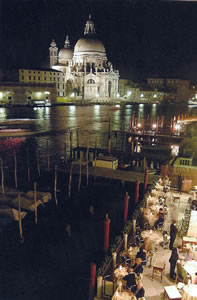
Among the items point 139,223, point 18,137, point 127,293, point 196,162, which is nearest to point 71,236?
point 139,223

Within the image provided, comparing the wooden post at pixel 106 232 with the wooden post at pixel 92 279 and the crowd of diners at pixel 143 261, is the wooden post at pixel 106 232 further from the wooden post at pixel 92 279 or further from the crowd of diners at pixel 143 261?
the wooden post at pixel 92 279

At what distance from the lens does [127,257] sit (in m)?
8.35

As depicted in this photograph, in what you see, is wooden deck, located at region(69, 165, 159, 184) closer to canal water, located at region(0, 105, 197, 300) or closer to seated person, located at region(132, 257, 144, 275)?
canal water, located at region(0, 105, 197, 300)

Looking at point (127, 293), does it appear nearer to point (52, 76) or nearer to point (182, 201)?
point (182, 201)

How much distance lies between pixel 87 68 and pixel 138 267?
9379cm

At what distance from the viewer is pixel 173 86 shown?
127 meters

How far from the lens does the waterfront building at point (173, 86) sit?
123 meters

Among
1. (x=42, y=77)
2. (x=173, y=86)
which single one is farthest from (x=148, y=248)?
(x=173, y=86)

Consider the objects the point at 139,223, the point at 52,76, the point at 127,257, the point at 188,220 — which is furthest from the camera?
the point at 52,76

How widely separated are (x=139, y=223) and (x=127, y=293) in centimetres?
394

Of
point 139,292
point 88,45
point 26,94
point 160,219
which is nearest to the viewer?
point 139,292

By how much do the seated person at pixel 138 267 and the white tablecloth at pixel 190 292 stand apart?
4.23 feet

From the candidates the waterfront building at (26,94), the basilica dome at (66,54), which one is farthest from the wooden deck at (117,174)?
the basilica dome at (66,54)

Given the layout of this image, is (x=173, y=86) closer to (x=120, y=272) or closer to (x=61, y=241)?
(x=61, y=241)
